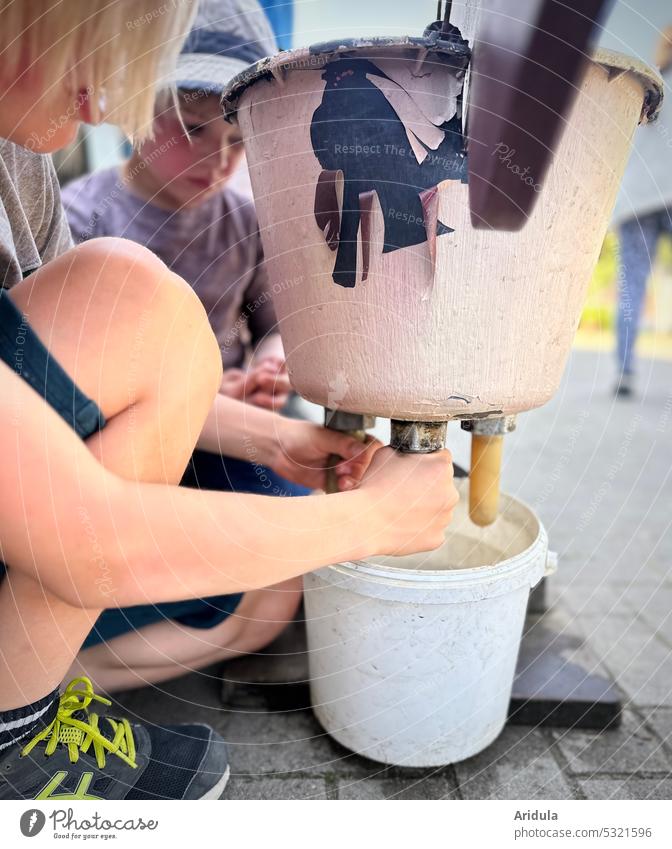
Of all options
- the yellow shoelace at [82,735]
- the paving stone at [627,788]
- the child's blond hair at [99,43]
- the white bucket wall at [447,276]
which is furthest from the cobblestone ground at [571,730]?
the child's blond hair at [99,43]

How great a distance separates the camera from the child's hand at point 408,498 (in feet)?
1.54

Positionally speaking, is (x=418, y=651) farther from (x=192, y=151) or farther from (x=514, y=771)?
(x=192, y=151)

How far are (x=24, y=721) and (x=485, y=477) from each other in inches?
16.6

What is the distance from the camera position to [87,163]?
203cm

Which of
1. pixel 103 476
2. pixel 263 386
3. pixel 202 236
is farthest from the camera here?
pixel 202 236

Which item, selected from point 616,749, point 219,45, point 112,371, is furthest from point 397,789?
point 219,45

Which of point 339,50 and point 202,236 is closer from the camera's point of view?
point 339,50

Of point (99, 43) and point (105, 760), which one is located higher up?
point (99, 43)

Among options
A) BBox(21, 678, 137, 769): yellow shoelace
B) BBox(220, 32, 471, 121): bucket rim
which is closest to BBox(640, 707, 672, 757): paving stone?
BBox(21, 678, 137, 769): yellow shoelace

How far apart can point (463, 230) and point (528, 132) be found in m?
0.08

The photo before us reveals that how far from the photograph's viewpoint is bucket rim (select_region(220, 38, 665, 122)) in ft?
1.27

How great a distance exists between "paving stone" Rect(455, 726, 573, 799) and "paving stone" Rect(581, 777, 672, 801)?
0.8 inches

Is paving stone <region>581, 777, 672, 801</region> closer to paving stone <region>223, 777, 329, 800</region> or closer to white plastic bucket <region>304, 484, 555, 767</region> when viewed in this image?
white plastic bucket <region>304, 484, 555, 767</region>

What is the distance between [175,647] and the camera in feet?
2.20
